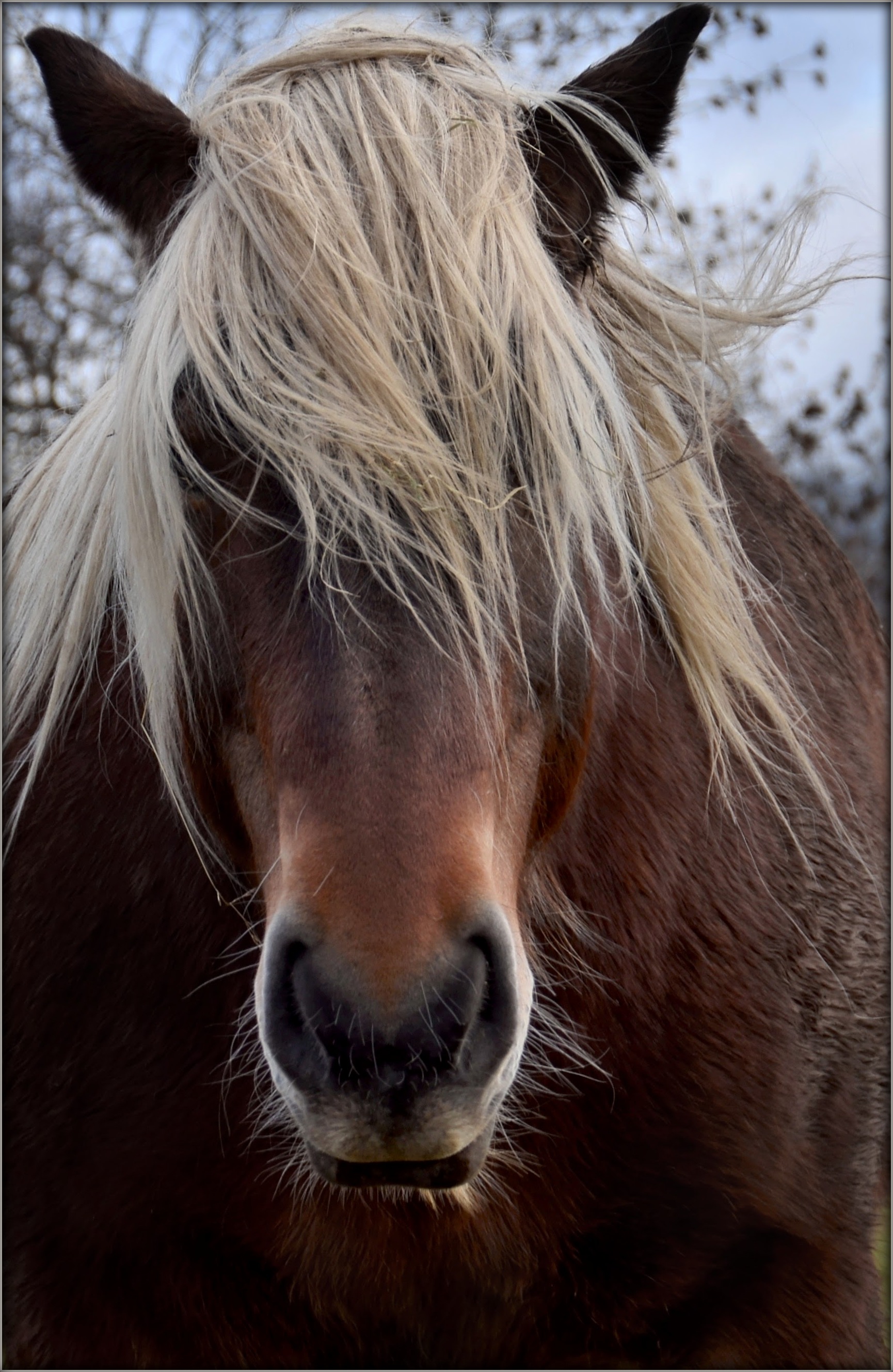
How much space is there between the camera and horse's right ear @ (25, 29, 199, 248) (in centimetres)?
196

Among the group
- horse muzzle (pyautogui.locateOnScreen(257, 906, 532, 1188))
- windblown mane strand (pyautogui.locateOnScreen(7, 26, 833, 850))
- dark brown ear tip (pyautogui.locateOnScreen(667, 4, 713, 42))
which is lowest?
horse muzzle (pyautogui.locateOnScreen(257, 906, 532, 1188))

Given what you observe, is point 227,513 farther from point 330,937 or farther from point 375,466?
point 330,937

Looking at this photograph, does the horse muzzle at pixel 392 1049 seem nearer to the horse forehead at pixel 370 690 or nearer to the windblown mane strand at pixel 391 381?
the horse forehead at pixel 370 690

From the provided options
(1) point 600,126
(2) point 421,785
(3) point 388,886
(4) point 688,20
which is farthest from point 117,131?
(3) point 388,886

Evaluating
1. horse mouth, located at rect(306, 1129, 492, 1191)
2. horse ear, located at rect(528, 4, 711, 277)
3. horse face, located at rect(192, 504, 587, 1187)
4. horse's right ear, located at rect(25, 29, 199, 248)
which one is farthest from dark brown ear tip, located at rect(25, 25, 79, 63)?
horse mouth, located at rect(306, 1129, 492, 1191)

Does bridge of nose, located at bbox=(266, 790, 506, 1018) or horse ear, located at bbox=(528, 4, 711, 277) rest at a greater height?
horse ear, located at bbox=(528, 4, 711, 277)

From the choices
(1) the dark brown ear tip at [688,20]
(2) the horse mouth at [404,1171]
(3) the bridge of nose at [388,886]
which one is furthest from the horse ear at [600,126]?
(2) the horse mouth at [404,1171]

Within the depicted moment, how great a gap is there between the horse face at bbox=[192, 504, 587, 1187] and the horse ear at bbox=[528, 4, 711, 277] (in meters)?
0.85

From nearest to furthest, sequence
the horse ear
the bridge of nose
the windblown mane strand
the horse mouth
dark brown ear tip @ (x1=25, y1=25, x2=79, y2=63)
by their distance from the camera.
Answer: the bridge of nose
the horse mouth
the windblown mane strand
dark brown ear tip @ (x1=25, y1=25, x2=79, y2=63)
the horse ear

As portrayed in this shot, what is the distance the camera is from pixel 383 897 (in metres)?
1.41

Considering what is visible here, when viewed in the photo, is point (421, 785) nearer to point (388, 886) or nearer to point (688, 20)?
point (388, 886)

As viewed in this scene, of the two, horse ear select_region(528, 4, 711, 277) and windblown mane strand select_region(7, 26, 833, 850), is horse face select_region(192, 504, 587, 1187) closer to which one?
windblown mane strand select_region(7, 26, 833, 850)

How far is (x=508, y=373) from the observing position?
1.80 m

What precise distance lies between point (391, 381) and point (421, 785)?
61 cm
